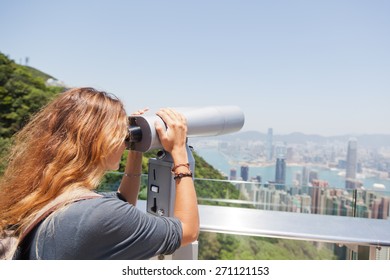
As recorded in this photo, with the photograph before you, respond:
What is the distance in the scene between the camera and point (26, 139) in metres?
0.95

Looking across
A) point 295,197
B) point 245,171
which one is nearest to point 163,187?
point 295,197

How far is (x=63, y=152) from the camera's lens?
0.85m

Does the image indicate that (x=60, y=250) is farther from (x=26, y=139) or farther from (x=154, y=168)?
(x=154, y=168)

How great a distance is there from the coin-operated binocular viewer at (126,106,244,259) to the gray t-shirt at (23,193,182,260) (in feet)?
1.05

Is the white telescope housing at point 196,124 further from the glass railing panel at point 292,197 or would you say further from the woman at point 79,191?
the glass railing panel at point 292,197

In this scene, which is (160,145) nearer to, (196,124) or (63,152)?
(196,124)

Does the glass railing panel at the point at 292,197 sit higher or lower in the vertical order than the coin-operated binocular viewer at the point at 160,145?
lower

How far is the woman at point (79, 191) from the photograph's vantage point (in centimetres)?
76

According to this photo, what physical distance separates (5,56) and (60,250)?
64.7 feet

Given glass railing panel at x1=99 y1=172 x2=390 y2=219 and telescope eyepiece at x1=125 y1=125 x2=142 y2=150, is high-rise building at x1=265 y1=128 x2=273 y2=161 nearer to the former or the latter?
→ glass railing panel at x1=99 y1=172 x2=390 y2=219

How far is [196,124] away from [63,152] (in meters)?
0.52

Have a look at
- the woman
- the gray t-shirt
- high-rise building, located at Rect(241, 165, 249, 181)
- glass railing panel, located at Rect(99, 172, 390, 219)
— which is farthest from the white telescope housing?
high-rise building, located at Rect(241, 165, 249, 181)

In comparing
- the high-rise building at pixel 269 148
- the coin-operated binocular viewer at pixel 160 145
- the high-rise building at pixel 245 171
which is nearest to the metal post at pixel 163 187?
the coin-operated binocular viewer at pixel 160 145

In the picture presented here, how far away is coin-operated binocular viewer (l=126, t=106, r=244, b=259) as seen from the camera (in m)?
1.11
